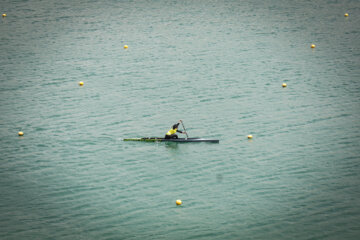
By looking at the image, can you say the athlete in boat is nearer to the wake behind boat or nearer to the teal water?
the wake behind boat

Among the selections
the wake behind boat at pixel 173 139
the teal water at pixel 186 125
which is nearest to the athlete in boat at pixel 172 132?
the wake behind boat at pixel 173 139

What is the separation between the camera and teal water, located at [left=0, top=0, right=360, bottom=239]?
1809 cm

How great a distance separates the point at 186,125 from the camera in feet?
82.9

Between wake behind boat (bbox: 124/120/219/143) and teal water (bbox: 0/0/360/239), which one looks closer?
teal water (bbox: 0/0/360/239)

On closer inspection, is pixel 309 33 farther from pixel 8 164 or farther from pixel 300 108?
pixel 8 164

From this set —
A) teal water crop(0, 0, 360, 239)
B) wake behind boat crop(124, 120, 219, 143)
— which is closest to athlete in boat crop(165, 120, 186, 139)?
wake behind boat crop(124, 120, 219, 143)

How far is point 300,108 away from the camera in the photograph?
2703cm

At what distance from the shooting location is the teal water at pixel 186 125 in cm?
1809

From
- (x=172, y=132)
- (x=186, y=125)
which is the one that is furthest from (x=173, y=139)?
(x=186, y=125)

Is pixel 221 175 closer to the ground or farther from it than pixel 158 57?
closer to the ground

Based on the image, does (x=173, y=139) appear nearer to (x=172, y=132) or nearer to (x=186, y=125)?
(x=172, y=132)

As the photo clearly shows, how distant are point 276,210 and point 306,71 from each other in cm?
1651

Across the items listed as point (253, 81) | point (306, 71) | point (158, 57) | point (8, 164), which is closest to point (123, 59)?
point (158, 57)

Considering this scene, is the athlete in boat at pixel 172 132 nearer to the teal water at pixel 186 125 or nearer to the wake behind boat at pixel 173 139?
the wake behind boat at pixel 173 139
